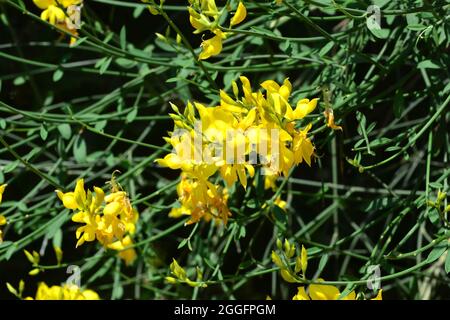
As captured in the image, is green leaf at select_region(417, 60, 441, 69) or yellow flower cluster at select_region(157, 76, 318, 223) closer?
yellow flower cluster at select_region(157, 76, 318, 223)

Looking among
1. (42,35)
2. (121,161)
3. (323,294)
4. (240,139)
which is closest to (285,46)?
(240,139)

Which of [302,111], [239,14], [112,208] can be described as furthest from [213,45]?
[112,208]

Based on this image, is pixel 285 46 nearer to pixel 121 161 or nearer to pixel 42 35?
pixel 121 161

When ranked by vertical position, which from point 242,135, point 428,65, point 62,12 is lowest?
point 242,135

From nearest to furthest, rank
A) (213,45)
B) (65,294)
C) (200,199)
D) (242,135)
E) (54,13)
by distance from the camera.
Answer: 1. (242,135)
2. (213,45)
3. (200,199)
4. (65,294)
5. (54,13)

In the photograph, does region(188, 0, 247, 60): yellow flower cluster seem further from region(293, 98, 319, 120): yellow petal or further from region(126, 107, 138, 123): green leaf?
region(126, 107, 138, 123): green leaf

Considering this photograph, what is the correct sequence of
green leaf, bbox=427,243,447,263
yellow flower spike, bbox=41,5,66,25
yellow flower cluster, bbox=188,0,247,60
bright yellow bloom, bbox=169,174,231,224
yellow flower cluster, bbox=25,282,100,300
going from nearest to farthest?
yellow flower cluster, bbox=188,0,247,60 → green leaf, bbox=427,243,447,263 → bright yellow bloom, bbox=169,174,231,224 → yellow flower cluster, bbox=25,282,100,300 → yellow flower spike, bbox=41,5,66,25

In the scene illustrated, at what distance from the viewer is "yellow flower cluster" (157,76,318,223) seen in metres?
1.23

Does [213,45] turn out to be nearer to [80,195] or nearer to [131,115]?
[80,195]

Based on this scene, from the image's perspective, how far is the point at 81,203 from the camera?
140cm

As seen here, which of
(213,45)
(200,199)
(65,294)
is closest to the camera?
(213,45)

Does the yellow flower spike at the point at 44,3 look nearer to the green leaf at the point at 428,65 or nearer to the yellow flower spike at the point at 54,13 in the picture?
the yellow flower spike at the point at 54,13

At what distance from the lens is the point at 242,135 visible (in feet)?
4.02

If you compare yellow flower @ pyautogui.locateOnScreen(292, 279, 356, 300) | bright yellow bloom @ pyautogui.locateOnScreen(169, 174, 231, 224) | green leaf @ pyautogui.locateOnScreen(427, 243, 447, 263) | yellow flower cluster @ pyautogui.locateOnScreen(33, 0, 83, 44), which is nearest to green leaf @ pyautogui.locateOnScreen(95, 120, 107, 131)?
yellow flower cluster @ pyautogui.locateOnScreen(33, 0, 83, 44)
